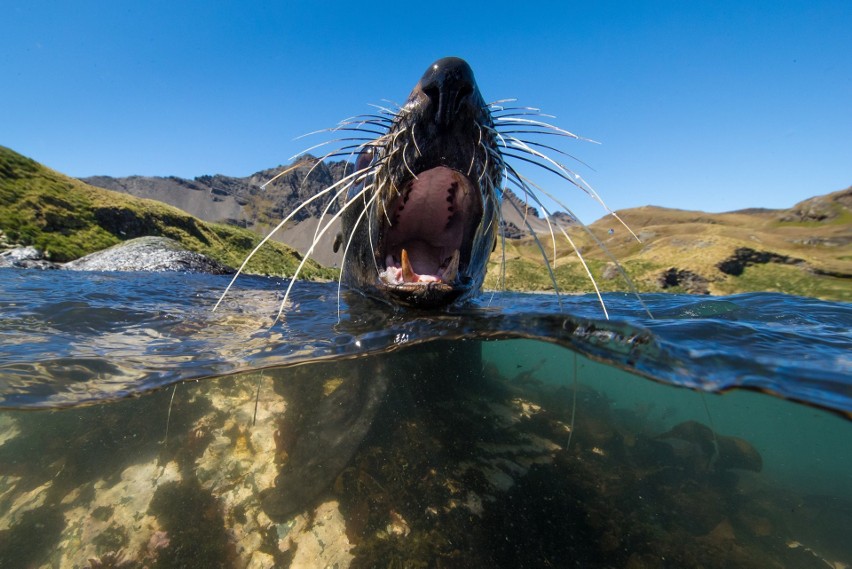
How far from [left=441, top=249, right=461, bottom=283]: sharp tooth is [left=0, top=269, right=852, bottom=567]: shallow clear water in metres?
0.53

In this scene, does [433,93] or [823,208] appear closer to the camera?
[433,93]

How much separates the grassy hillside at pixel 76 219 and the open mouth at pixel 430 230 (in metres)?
18.0

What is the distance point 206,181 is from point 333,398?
205 m

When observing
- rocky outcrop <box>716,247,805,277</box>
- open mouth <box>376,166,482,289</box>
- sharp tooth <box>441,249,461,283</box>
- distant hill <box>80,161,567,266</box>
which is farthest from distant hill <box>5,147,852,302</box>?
distant hill <box>80,161,567,266</box>

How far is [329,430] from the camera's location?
409 centimetres

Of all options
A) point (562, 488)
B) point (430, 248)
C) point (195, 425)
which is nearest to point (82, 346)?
point (195, 425)

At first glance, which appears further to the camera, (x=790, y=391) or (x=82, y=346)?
(x=82, y=346)

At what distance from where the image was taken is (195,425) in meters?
4.71

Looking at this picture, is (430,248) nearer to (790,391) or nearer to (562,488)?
(790,391)

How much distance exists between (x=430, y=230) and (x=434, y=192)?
0.39m

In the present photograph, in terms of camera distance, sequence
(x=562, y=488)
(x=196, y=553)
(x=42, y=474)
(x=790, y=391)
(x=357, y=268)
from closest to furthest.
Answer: (x=790, y=391) → (x=196, y=553) → (x=357, y=268) → (x=42, y=474) → (x=562, y=488)

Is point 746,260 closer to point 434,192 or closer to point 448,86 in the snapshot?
point 434,192

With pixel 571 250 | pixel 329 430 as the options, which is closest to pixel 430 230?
pixel 329 430

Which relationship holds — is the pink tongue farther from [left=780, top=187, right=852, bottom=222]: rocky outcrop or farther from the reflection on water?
[left=780, top=187, right=852, bottom=222]: rocky outcrop
